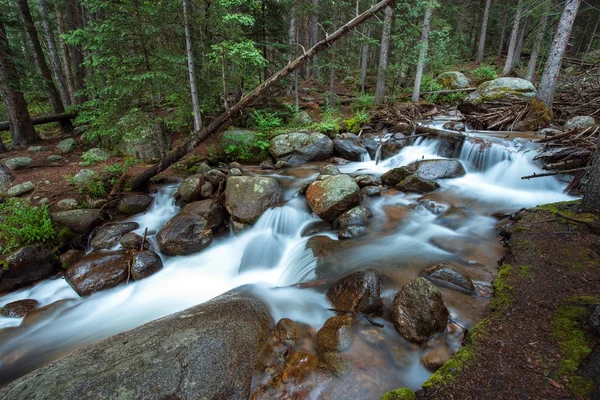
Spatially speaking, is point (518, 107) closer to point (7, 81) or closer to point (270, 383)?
point (270, 383)

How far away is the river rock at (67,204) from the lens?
631cm

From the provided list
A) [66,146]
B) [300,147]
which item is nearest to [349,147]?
[300,147]

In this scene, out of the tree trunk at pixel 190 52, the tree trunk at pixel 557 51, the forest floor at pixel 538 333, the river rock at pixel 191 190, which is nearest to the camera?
the forest floor at pixel 538 333

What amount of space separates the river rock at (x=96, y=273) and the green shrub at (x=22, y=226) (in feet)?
3.47

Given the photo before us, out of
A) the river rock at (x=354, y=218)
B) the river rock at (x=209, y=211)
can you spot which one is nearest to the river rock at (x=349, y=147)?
the river rock at (x=354, y=218)

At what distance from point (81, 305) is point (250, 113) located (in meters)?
8.62

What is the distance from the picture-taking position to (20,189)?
653 centimetres

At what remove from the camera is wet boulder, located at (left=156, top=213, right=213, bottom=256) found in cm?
589

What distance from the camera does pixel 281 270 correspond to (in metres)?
5.46

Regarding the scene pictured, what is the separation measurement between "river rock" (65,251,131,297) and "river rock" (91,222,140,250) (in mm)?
428

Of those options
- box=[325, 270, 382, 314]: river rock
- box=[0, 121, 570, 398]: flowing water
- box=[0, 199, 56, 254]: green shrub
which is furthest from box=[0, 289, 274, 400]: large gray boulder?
box=[0, 199, 56, 254]: green shrub

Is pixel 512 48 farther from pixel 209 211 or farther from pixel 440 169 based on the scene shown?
pixel 209 211

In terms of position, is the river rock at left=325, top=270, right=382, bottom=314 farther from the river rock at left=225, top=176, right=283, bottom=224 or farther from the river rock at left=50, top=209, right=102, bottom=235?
the river rock at left=50, top=209, right=102, bottom=235

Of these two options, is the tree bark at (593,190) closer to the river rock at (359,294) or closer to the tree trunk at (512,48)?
the river rock at (359,294)
